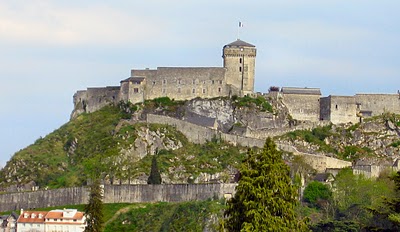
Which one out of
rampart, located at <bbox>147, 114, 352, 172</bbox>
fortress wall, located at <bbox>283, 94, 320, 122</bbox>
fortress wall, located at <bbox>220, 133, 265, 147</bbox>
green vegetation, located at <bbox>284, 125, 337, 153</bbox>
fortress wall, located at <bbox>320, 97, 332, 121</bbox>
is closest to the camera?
rampart, located at <bbox>147, 114, 352, 172</bbox>

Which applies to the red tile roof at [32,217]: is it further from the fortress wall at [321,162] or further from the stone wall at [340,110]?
the stone wall at [340,110]

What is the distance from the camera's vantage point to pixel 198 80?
118 meters

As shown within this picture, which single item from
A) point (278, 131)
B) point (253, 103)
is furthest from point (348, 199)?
point (253, 103)

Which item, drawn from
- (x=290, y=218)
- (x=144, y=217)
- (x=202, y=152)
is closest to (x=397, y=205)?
(x=290, y=218)

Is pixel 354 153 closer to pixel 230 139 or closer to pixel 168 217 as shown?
pixel 230 139

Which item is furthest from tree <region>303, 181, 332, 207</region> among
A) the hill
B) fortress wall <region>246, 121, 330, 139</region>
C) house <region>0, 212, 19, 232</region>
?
house <region>0, 212, 19, 232</region>

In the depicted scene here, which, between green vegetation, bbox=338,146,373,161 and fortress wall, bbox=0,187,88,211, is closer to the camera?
fortress wall, bbox=0,187,88,211

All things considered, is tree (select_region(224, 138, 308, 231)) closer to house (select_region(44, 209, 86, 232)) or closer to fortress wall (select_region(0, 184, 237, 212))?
fortress wall (select_region(0, 184, 237, 212))

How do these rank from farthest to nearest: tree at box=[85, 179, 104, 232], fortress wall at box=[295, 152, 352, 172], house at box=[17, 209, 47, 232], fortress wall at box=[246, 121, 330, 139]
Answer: fortress wall at box=[246, 121, 330, 139] < fortress wall at box=[295, 152, 352, 172] < house at box=[17, 209, 47, 232] < tree at box=[85, 179, 104, 232]

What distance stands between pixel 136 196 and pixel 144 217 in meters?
4.62

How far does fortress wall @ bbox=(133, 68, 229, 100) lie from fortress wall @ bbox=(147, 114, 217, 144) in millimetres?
6778

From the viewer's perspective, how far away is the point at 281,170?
46.2 m

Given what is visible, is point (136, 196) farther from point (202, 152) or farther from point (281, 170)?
point (281, 170)

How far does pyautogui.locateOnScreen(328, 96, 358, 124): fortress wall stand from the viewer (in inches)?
4604
